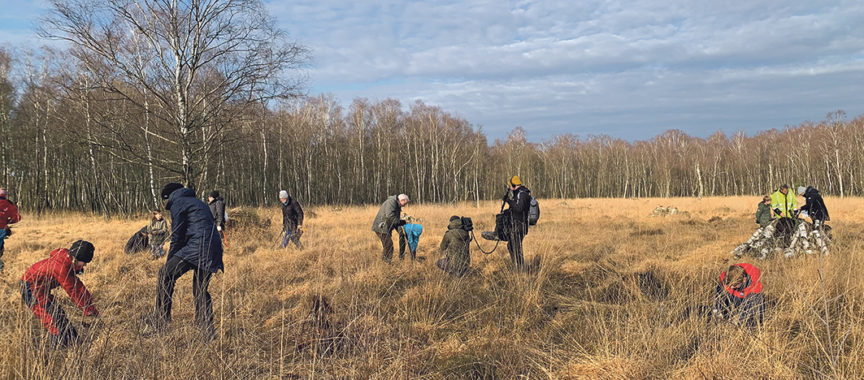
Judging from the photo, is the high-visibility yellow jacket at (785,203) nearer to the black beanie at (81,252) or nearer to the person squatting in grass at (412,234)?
the person squatting in grass at (412,234)

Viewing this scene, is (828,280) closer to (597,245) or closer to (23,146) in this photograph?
(597,245)

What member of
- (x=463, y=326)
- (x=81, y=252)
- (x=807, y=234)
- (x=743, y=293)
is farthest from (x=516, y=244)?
(x=807, y=234)

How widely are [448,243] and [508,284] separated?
107 cm

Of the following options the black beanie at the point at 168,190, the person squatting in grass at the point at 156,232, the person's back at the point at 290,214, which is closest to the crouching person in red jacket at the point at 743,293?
the black beanie at the point at 168,190

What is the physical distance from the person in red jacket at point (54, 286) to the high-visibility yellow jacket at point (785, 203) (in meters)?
12.0

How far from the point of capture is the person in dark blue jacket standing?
13.2ft

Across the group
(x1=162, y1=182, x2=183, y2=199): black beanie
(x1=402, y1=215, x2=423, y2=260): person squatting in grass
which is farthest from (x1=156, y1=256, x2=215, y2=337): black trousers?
(x1=402, y1=215, x2=423, y2=260): person squatting in grass

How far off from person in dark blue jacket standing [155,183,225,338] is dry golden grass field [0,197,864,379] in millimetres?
202

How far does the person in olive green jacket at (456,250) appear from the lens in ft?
19.1

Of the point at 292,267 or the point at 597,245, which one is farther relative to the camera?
the point at 597,245

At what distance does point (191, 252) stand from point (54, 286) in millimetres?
1021

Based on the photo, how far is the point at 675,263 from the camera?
715 centimetres

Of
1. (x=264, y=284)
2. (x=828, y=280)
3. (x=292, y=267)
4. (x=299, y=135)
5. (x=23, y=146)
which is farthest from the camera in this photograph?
(x=299, y=135)

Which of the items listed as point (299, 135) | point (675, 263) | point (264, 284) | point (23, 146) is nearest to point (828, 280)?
point (675, 263)
